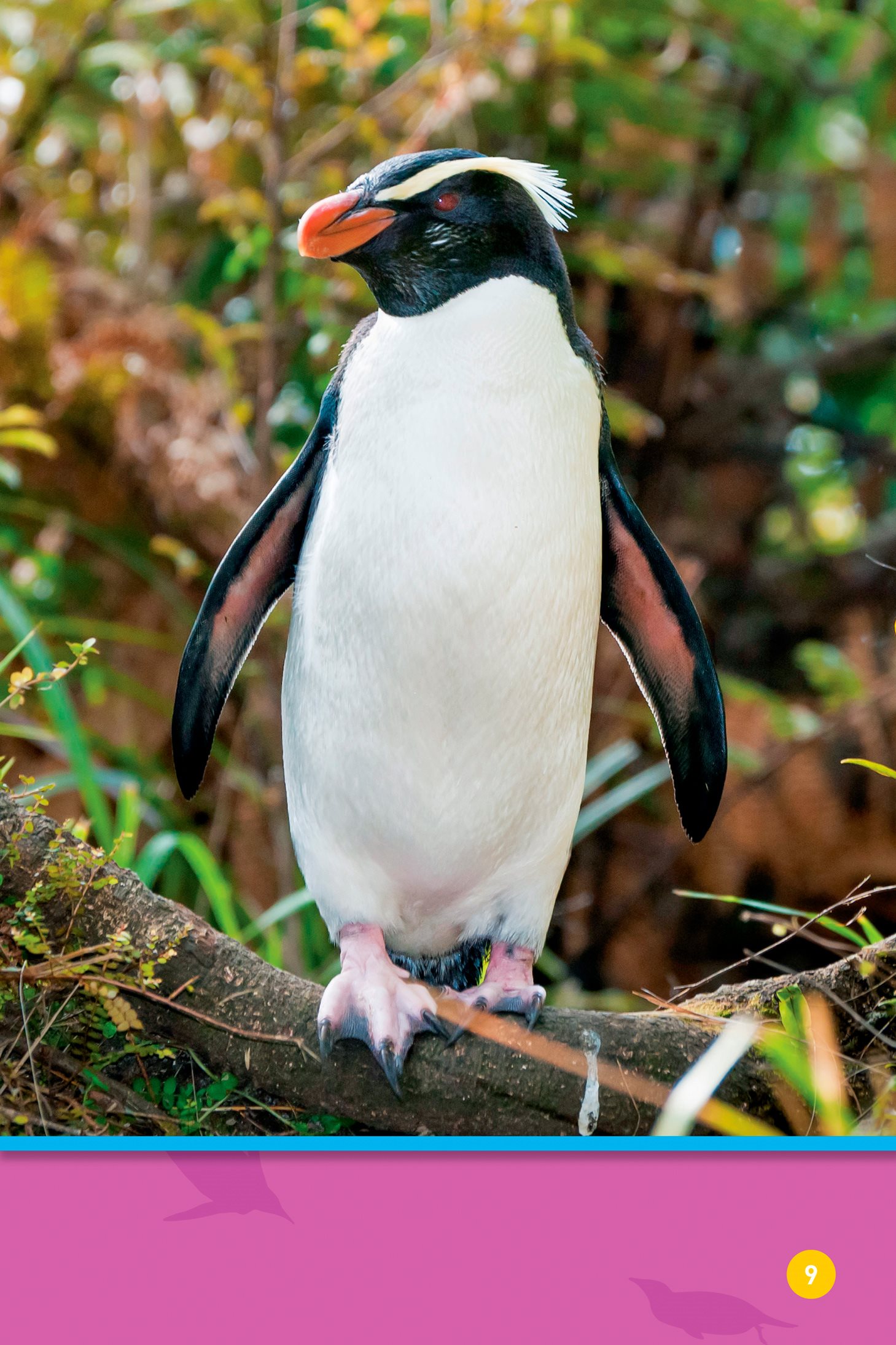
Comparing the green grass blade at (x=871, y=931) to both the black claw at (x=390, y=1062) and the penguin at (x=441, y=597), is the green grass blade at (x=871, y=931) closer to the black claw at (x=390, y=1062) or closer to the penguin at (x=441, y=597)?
the penguin at (x=441, y=597)

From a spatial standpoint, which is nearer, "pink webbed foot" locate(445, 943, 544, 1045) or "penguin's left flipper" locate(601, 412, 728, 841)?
"pink webbed foot" locate(445, 943, 544, 1045)

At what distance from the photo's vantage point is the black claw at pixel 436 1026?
3.32 ft

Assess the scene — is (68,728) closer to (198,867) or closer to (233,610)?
(198,867)

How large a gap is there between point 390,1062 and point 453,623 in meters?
0.40

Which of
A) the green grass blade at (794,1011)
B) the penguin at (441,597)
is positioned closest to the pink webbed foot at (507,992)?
the penguin at (441,597)

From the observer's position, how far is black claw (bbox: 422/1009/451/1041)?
1.01 meters

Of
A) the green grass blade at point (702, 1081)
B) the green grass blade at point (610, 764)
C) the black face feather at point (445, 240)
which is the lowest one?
the green grass blade at point (610, 764)

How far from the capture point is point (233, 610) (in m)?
1.27

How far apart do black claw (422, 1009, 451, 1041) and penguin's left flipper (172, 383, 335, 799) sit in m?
0.39

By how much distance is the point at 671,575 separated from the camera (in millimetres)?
1279

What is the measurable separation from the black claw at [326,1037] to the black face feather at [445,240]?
0.68 meters
